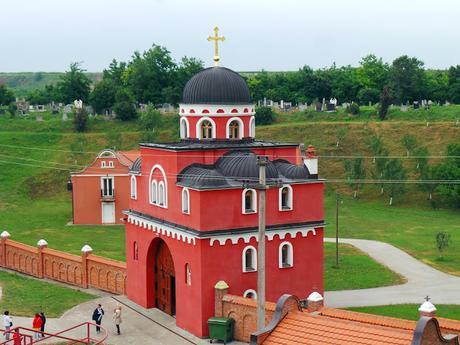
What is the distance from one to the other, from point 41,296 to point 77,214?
21993 mm

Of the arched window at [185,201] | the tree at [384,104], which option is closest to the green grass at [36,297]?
the arched window at [185,201]

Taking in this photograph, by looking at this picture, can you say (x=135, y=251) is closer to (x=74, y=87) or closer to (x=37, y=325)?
(x=37, y=325)

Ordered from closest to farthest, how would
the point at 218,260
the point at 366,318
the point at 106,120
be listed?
the point at 366,318, the point at 218,260, the point at 106,120

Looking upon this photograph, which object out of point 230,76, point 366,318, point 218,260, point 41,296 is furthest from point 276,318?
point 41,296

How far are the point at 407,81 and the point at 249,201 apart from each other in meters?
65.9

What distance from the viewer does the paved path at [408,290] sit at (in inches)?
1519

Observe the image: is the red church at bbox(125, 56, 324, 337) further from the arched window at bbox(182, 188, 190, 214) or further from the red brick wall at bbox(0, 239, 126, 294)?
the red brick wall at bbox(0, 239, 126, 294)

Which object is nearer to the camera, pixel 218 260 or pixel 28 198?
pixel 218 260

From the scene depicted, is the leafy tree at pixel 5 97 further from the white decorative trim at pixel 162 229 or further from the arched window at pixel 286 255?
the arched window at pixel 286 255

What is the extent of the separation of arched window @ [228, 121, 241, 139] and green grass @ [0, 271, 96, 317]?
10.5 metres

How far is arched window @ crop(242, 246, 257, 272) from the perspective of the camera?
34500mm

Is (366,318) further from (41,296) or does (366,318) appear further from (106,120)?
(106,120)

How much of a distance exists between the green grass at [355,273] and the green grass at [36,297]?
12.5 m

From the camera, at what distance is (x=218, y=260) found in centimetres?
3381
